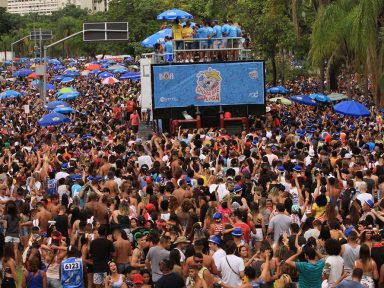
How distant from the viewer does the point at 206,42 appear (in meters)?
31.8

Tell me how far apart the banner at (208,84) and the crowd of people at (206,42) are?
1.73 ft

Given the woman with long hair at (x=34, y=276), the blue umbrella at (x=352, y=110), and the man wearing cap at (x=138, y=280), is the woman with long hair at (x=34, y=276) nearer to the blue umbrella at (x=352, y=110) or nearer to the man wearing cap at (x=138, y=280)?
the man wearing cap at (x=138, y=280)

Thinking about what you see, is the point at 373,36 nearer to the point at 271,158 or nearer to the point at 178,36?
the point at 178,36

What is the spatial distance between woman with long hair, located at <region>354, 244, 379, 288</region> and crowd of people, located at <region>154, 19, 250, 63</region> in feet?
67.4

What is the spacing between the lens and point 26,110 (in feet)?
128

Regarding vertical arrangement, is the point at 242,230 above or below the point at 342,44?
below

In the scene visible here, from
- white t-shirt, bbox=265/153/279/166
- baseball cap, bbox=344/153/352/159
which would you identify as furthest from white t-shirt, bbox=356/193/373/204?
white t-shirt, bbox=265/153/279/166

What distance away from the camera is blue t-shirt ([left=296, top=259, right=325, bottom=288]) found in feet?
36.6

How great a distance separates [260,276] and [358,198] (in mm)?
4167

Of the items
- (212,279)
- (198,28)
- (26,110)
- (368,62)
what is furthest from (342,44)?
(212,279)

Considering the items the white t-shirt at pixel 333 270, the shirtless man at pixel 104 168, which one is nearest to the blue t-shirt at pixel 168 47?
the shirtless man at pixel 104 168

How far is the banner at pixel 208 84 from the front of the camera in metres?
31.4

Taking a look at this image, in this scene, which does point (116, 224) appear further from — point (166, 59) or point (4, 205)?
point (166, 59)

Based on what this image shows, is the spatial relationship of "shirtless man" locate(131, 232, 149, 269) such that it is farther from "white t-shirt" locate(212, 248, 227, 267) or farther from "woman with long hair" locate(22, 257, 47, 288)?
"woman with long hair" locate(22, 257, 47, 288)
